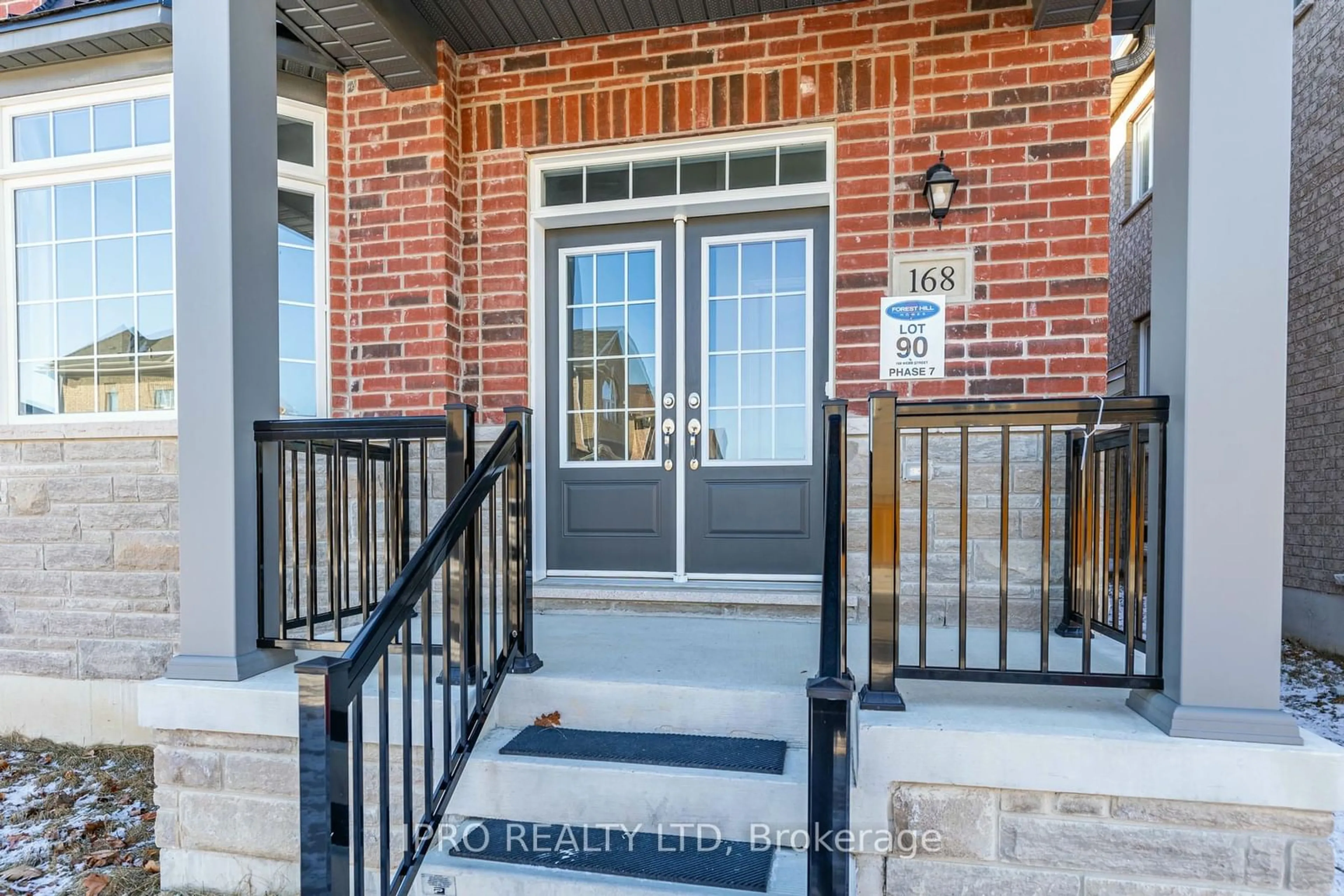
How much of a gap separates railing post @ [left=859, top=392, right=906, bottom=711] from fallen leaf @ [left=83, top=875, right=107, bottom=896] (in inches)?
107

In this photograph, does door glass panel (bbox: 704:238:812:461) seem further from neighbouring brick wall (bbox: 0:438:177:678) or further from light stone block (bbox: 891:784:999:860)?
neighbouring brick wall (bbox: 0:438:177:678)

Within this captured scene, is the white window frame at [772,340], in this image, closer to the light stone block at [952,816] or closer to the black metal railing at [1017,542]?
the black metal railing at [1017,542]

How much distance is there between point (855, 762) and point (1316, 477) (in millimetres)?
5427

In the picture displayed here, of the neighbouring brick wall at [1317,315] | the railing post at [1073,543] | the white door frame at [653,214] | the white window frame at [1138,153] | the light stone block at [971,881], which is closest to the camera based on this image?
the light stone block at [971,881]

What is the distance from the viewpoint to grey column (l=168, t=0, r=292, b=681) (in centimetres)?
243

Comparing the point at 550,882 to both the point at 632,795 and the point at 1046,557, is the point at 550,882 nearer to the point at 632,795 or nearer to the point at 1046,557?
the point at 632,795

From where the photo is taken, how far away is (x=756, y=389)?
368 centimetres

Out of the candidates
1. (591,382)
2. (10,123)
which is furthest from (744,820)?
(10,123)

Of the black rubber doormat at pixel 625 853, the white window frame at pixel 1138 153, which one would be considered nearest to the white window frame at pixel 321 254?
the black rubber doormat at pixel 625 853

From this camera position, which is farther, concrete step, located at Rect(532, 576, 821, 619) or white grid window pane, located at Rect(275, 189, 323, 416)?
white grid window pane, located at Rect(275, 189, 323, 416)

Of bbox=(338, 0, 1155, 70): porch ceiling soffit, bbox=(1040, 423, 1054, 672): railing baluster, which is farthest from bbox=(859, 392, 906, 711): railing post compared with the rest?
bbox=(338, 0, 1155, 70): porch ceiling soffit

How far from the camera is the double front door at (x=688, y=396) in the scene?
362 cm

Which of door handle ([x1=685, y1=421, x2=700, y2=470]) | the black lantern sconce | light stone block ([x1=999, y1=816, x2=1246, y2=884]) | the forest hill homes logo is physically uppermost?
the black lantern sconce

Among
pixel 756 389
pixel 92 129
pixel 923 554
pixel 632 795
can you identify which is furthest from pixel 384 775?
pixel 92 129
